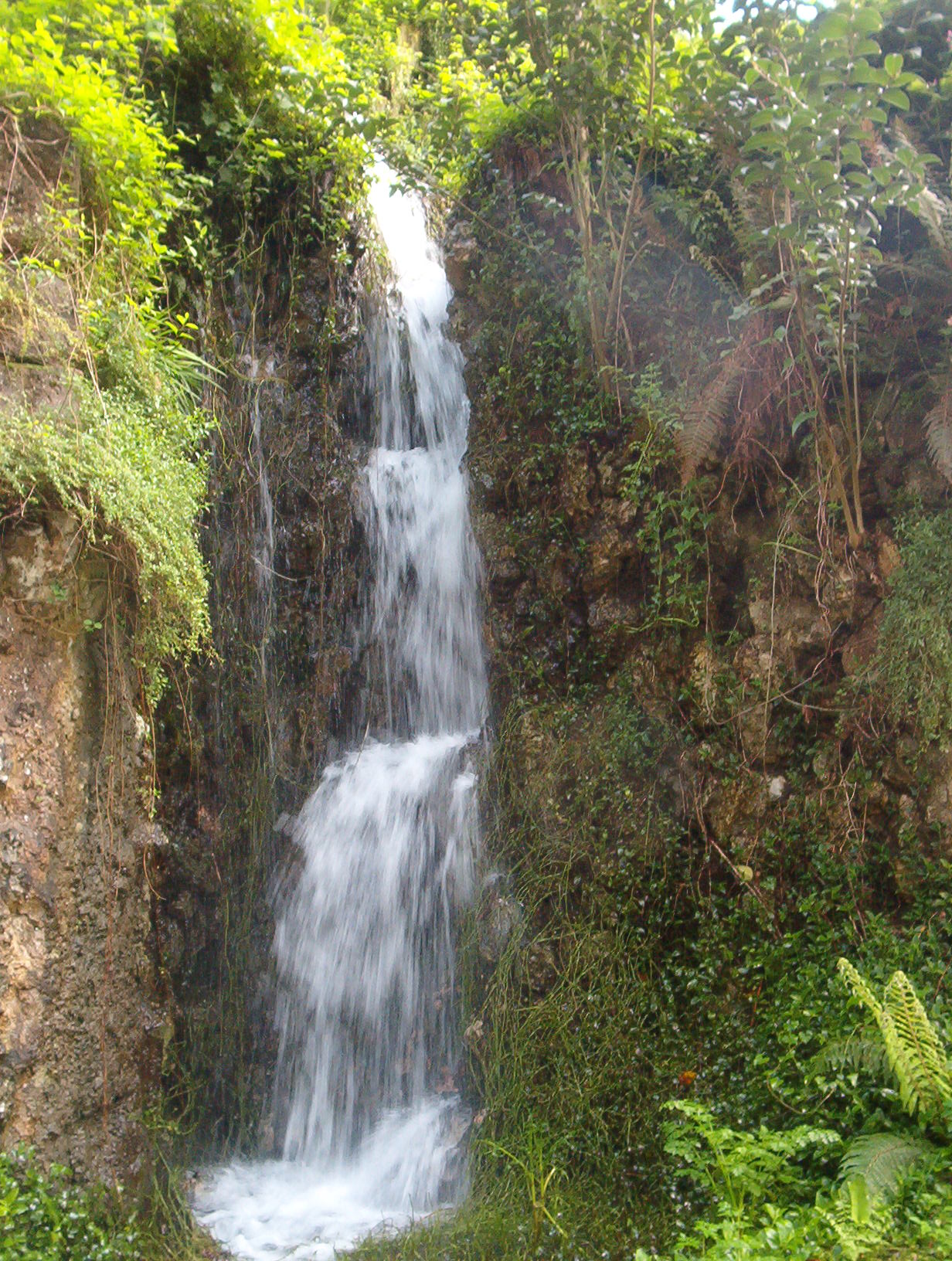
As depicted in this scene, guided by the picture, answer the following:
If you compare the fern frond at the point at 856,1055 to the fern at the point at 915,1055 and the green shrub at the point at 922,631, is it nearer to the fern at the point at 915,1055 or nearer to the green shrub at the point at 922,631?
the fern at the point at 915,1055

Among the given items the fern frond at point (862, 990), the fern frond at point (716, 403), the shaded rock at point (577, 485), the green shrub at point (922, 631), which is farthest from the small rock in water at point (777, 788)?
the shaded rock at point (577, 485)

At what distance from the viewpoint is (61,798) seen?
4.42 m

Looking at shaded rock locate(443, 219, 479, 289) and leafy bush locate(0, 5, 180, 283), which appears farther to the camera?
shaded rock locate(443, 219, 479, 289)

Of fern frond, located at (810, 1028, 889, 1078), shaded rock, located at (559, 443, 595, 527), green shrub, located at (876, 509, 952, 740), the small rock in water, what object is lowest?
fern frond, located at (810, 1028, 889, 1078)

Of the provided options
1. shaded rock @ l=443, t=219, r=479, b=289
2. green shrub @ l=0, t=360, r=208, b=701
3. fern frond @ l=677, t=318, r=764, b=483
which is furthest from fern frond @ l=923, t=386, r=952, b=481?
shaded rock @ l=443, t=219, r=479, b=289

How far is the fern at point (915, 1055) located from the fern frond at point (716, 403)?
2.87 meters

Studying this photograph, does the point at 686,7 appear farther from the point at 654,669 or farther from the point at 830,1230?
the point at 830,1230

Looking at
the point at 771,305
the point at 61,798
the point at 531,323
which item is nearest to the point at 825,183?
the point at 771,305

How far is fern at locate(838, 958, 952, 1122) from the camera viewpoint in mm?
3234

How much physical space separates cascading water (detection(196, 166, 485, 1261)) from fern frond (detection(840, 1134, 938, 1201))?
224 centimetres

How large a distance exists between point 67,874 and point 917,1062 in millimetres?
3795

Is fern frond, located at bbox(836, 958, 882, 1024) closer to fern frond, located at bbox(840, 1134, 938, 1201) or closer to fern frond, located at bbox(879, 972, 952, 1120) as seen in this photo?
fern frond, located at bbox(879, 972, 952, 1120)

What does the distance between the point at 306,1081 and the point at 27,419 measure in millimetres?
3942

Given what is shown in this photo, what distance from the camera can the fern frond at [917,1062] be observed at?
3.23 meters
